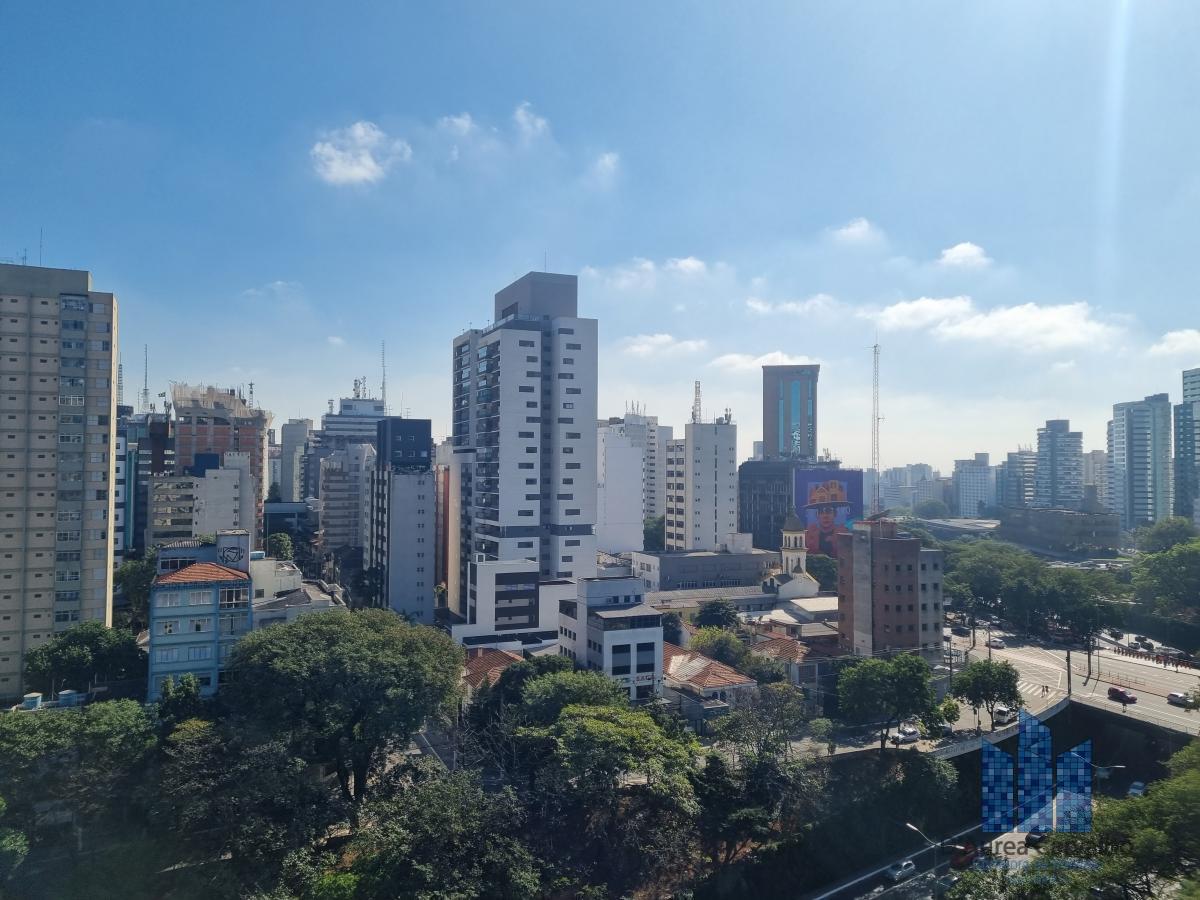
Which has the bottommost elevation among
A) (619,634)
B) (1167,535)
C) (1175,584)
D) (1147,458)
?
(1175,584)

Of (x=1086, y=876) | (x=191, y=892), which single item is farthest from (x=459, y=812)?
(x=1086, y=876)

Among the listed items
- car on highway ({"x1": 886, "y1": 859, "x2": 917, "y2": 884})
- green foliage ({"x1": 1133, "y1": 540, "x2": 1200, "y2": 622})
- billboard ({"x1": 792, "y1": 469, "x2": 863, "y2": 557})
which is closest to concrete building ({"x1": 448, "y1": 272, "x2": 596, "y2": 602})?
car on highway ({"x1": 886, "y1": 859, "x2": 917, "y2": 884})

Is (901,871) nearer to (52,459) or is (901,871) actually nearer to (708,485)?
(52,459)

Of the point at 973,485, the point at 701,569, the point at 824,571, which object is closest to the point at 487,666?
the point at 701,569

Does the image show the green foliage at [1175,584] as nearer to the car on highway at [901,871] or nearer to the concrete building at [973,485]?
the car on highway at [901,871]

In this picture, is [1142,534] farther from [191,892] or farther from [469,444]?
[191,892]

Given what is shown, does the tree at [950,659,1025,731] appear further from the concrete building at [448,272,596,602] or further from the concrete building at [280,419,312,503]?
the concrete building at [280,419,312,503]

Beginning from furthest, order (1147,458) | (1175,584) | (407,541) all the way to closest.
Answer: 1. (1147,458)
2. (1175,584)
3. (407,541)
